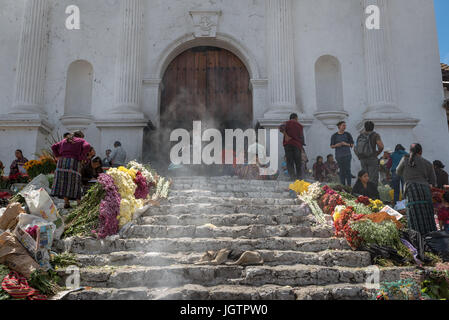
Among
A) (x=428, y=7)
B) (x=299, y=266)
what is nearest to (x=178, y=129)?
(x=299, y=266)

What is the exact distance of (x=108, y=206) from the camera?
5828mm

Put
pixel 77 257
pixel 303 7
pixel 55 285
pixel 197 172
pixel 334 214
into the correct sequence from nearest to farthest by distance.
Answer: pixel 55 285 → pixel 77 257 → pixel 334 214 → pixel 197 172 → pixel 303 7

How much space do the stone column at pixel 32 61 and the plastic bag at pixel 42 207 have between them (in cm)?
750

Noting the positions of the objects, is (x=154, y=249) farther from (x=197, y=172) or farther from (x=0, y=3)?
(x=0, y=3)

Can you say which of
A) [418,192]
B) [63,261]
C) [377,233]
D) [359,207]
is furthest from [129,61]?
[377,233]

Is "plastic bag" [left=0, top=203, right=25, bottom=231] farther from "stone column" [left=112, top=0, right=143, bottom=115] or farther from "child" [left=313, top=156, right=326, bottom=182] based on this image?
"child" [left=313, top=156, right=326, bottom=182]

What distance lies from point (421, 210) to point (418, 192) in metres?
0.31

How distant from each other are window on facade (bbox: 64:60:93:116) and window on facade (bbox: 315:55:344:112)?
844cm

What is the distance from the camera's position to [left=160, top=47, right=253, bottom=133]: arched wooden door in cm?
1288

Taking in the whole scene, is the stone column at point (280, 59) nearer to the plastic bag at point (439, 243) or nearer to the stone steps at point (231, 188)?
the stone steps at point (231, 188)

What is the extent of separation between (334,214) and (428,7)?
10.9 metres

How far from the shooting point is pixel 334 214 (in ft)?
20.4

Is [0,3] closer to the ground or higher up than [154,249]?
higher up

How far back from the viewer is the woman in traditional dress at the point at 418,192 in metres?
5.99
